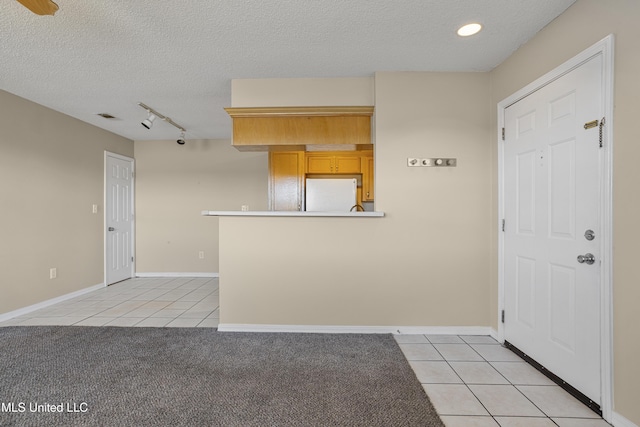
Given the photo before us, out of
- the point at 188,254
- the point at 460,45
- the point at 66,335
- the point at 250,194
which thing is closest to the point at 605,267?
the point at 460,45

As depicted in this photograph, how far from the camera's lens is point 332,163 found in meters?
4.55

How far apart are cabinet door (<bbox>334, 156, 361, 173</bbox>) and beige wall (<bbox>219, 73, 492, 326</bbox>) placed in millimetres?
1937

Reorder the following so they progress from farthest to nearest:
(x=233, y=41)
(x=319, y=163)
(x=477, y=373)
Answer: (x=319, y=163), (x=233, y=41), (x=477, y=373)

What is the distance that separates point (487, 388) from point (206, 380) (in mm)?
1773

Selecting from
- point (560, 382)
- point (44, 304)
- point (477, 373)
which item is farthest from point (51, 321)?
point (560, 382)

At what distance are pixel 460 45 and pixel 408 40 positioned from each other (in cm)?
42

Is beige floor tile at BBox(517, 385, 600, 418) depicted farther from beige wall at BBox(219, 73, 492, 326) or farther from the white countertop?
the white countertop

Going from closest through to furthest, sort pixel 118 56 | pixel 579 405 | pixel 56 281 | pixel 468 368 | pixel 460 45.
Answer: pixel 579 405 < pixel 468 368 < pixel 460 45 < pixel 118 56 < pixel 56 281

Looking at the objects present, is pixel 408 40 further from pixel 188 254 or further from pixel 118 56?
pixel 188 254

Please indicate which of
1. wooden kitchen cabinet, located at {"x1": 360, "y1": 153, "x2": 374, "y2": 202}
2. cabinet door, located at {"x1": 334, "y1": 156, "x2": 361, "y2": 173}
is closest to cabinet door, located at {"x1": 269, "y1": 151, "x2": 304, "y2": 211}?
cabinet door, located at {"x1": 334, "y1": 156, "x2": 361, "y2": 173}

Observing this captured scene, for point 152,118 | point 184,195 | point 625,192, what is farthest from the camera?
point 184,195

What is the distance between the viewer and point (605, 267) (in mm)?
1531

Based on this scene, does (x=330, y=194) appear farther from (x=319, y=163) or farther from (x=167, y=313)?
(x=167, y=313)

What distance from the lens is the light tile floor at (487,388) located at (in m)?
1.53
